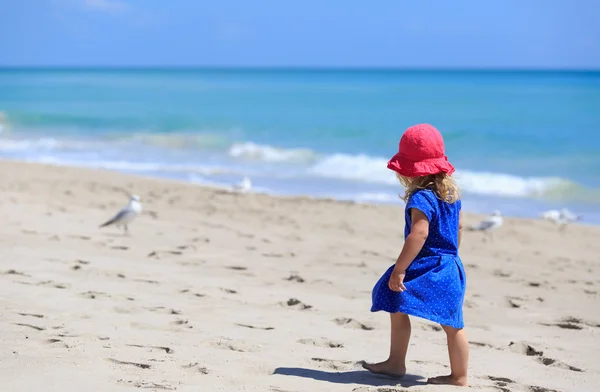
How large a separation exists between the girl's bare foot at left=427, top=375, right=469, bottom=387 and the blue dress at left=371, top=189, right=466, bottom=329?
0.82 feet

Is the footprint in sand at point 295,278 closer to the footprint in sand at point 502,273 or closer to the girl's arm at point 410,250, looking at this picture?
the footprint in sand at point 502,273

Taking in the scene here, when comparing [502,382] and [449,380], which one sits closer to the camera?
[449,380]

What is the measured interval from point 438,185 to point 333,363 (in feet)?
3.52

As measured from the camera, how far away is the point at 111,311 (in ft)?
15.8

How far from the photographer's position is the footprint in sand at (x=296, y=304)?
538 cm

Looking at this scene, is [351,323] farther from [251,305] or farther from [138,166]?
[138,166]

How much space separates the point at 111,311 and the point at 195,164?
14455 millimetres

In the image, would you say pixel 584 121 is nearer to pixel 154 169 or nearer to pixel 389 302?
pixel 154 169

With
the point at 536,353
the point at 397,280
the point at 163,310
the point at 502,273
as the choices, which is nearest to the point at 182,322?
the point at 163,310

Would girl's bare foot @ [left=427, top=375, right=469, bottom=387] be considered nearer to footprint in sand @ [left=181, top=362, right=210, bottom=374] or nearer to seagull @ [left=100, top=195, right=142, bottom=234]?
footprint in sand @ [left=181, top=362, right=210, bottom=374]

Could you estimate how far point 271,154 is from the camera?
21094 mm

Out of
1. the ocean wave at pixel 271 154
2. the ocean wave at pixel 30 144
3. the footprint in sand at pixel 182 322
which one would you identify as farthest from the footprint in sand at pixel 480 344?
the ocean wave at pixel 30 144

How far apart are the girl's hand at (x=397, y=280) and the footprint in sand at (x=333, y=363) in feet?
2.09

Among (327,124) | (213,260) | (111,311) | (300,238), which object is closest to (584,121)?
(327,124)
